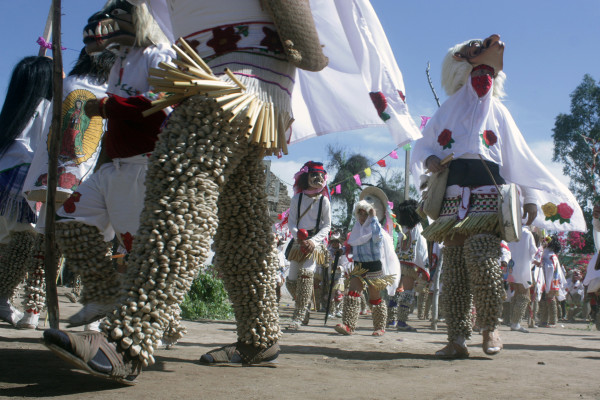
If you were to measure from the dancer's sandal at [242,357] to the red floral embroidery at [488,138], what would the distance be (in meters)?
2.41

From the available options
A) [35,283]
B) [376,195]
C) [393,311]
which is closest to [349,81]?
[35,283]

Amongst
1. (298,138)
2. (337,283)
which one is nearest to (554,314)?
(337,283)

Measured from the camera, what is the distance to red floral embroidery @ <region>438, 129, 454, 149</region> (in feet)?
14.8

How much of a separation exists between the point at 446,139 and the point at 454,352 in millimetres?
1642

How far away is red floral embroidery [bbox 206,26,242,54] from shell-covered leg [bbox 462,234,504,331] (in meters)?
2.37

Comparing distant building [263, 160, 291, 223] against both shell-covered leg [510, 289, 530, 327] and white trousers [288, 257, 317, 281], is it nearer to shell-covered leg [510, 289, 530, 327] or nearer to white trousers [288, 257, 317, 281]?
shell-covered leg [510, 289, 530, 327]

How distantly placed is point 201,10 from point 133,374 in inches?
68.7

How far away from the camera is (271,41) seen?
2.89 m

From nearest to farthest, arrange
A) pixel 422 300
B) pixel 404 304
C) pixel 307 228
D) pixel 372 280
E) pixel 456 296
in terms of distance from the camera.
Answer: pixel 456 296 → pixel 372 280 → pixel 307 228 → pixel 404 304 → pixel 422 300

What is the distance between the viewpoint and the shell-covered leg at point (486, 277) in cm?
410

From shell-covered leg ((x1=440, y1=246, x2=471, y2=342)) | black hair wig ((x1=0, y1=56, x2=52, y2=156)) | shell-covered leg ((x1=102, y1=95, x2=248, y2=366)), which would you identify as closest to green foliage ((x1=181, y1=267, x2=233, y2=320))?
black hair wig ((x1=0, y1=56, x2=52, y2=156))

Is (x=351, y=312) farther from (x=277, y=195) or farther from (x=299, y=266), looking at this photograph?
(x=277, y=195)

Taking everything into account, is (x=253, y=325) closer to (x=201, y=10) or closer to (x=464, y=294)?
(x=201, y=10)

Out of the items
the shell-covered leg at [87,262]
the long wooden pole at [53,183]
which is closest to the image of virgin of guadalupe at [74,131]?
the long wooden pole at [53,183]
